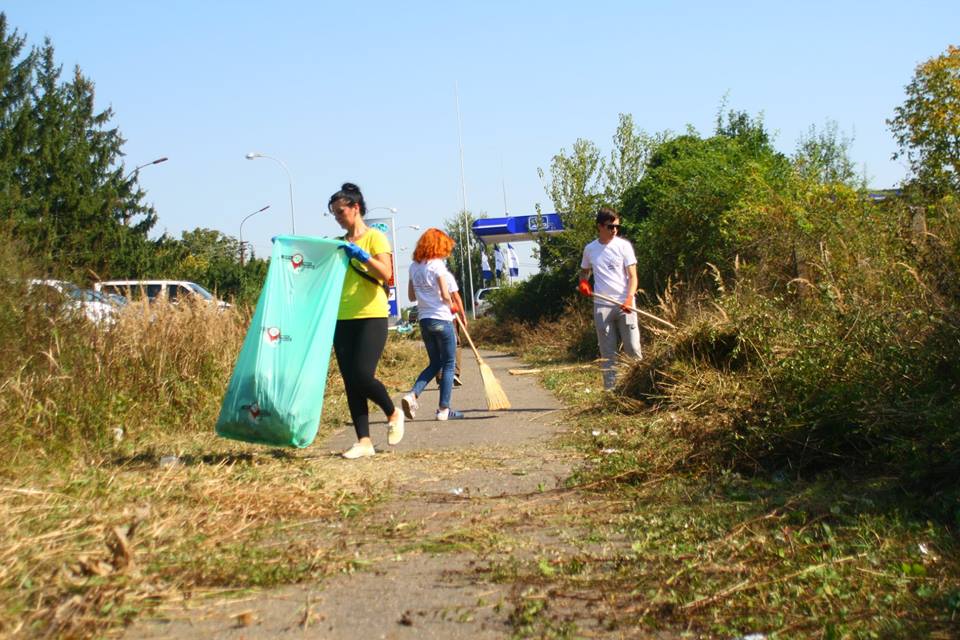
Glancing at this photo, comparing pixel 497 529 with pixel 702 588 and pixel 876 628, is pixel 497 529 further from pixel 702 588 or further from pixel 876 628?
pixel 876 628

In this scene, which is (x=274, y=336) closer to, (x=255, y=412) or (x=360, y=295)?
(x=255, y=412)

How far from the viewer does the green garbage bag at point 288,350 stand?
6613 millimetres

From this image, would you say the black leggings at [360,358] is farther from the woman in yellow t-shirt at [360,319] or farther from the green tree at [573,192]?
the green tree at [573,192]

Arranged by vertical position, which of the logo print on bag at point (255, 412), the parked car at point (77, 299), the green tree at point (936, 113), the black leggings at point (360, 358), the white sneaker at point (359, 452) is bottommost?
the white sneaker at point (359, 452)

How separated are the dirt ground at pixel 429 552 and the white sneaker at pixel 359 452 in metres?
0.11

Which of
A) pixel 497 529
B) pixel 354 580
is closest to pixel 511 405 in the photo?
pixel 497 529

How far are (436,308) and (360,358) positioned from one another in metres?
2.57

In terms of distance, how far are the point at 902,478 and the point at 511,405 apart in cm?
618

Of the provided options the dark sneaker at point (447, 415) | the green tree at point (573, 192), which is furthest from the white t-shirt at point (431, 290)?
the green tree at point (573, 192)

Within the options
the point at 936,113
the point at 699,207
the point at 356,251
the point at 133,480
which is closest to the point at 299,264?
the point at 356,251

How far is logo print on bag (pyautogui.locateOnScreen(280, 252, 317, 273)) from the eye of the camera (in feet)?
23.2

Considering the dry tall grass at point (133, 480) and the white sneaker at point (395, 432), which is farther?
the white sneaker at point (395, 432)

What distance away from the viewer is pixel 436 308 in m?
9.76

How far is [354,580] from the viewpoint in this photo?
406 centimetres
